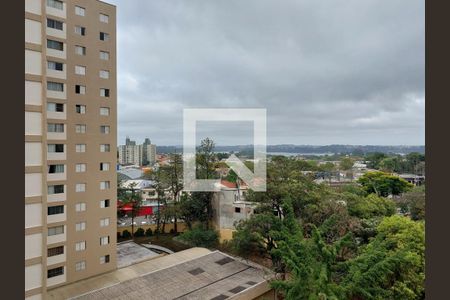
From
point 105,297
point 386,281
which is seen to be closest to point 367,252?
point 386,281

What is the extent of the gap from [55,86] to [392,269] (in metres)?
10.6

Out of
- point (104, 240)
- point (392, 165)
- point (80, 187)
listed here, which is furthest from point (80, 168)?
point (392, 165)

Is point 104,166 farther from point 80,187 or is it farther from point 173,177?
point 173,177

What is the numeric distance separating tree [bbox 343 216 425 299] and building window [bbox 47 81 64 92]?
376 inches

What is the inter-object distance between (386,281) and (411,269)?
661mm

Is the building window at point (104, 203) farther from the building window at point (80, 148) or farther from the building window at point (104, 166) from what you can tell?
the building window at point (80, 148)

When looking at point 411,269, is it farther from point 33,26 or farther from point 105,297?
point 33,26

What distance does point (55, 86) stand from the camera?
8.58 meters

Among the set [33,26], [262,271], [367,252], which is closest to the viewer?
[33,26]

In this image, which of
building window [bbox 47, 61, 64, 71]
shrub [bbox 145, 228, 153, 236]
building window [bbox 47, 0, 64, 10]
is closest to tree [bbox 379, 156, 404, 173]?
shrub [bbox 145, 228, 153, 236]

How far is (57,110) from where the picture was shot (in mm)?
8562

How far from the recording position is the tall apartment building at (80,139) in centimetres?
844

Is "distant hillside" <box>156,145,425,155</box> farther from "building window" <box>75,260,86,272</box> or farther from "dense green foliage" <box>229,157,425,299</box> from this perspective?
"building window" <box>75,260,86,272</box>

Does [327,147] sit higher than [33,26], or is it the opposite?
[33,26]
